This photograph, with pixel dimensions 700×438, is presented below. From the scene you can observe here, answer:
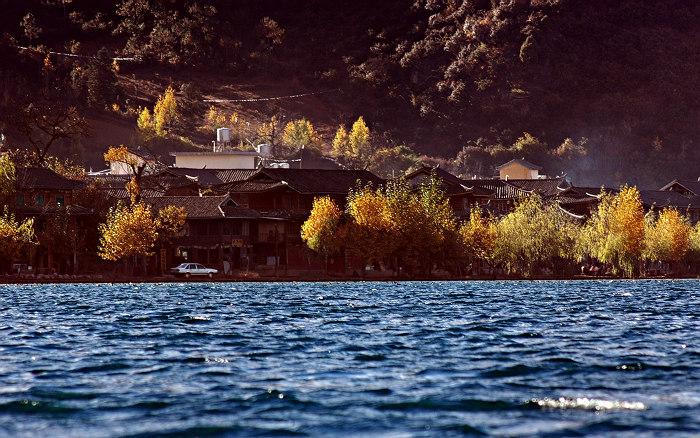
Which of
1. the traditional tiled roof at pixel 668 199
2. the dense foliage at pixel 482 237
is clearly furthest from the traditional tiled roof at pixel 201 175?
the traditional tiled roof at pixel 668 199

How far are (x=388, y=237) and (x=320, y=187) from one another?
22075 mm

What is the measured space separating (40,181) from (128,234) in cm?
1255

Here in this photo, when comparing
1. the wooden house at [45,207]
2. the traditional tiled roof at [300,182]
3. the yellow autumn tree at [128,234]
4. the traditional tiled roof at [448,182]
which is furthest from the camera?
the traditional tiled roof at [448,182]

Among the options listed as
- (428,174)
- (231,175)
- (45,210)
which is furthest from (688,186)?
(45,210)

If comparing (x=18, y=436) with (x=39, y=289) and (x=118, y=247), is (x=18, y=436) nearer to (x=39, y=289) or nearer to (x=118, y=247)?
(x=39, y=289)

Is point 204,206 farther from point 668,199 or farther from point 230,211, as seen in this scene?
point 668,199

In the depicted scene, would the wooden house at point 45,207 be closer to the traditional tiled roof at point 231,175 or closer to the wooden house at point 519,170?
the traditional tiled roof at point 231,175

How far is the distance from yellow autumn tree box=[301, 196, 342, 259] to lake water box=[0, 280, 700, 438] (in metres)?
46.0

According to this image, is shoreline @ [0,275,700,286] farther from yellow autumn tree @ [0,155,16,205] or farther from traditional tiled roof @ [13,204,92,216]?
yellow autumn tree @ [0,155,16,205]

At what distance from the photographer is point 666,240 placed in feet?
311

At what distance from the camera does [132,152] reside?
496ft

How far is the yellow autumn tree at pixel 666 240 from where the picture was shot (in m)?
93.6

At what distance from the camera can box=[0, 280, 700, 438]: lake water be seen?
18516 millimetres

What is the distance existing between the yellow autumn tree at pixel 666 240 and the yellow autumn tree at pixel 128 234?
40.7 m
